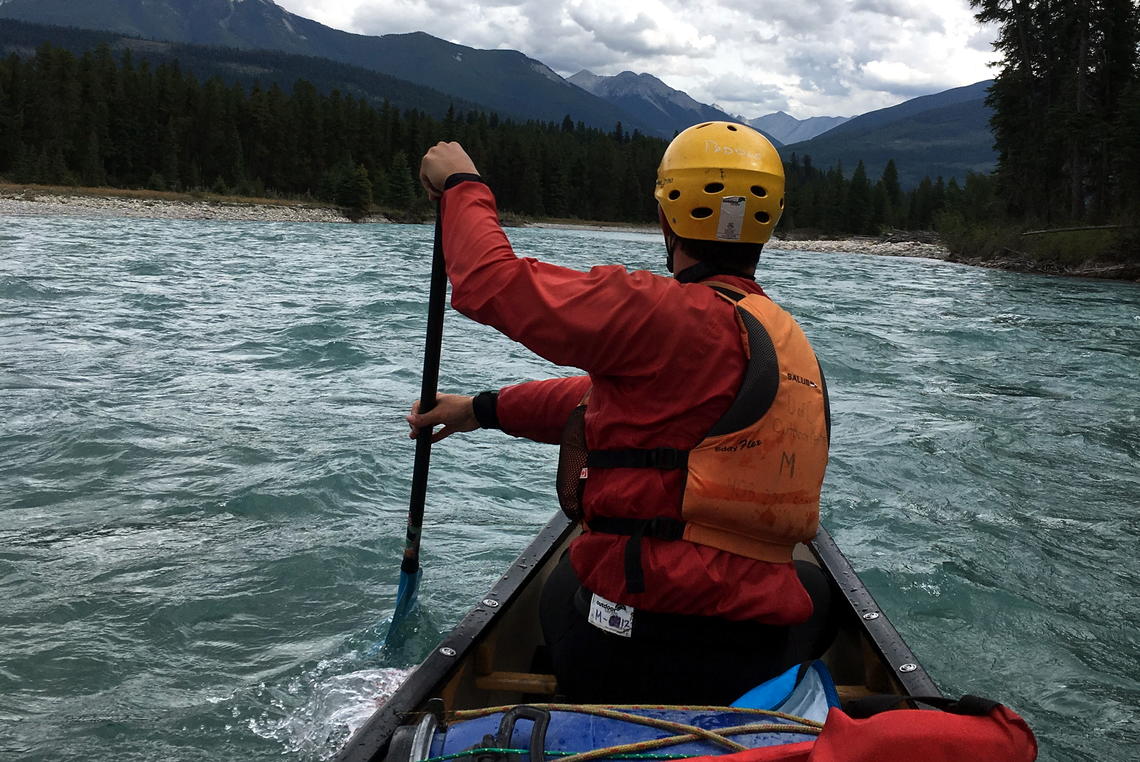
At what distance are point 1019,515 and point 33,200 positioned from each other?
67631 mm

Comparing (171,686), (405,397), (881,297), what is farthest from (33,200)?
(171,686)

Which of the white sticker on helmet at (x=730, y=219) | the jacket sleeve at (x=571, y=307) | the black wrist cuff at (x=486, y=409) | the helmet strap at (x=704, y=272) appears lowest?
the black wrist cuff at (x=486, y=409)

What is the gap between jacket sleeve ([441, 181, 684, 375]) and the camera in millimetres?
2508

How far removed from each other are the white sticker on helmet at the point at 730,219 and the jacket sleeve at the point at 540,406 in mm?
1016

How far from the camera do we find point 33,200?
60.9 meters

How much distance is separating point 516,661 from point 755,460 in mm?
1930

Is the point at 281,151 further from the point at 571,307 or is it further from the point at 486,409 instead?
the point at 571,307

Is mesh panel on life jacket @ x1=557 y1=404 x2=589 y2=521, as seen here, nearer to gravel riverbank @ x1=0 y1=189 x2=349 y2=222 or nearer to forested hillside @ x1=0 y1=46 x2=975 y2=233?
gravel riverbank @ x1=0 y1=189 x2=349 y2=222

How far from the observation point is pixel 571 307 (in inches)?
99.1

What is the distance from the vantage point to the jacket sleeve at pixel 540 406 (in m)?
3.61

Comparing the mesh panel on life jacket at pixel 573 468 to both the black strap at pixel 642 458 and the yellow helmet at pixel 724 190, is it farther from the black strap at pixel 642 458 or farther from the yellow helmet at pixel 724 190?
the yellow helmet at pixel 724 190

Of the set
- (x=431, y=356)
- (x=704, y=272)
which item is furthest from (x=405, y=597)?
(x=704, y=272)

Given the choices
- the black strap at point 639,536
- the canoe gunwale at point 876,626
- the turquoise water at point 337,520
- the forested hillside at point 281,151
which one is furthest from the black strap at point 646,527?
the forested hillside at point 281,151

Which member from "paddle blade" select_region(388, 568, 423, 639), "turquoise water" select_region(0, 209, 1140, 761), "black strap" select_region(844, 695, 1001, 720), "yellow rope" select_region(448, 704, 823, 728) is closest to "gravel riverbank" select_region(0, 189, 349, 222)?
"turquoise water" select_region(0, 209, 1140, 761)
